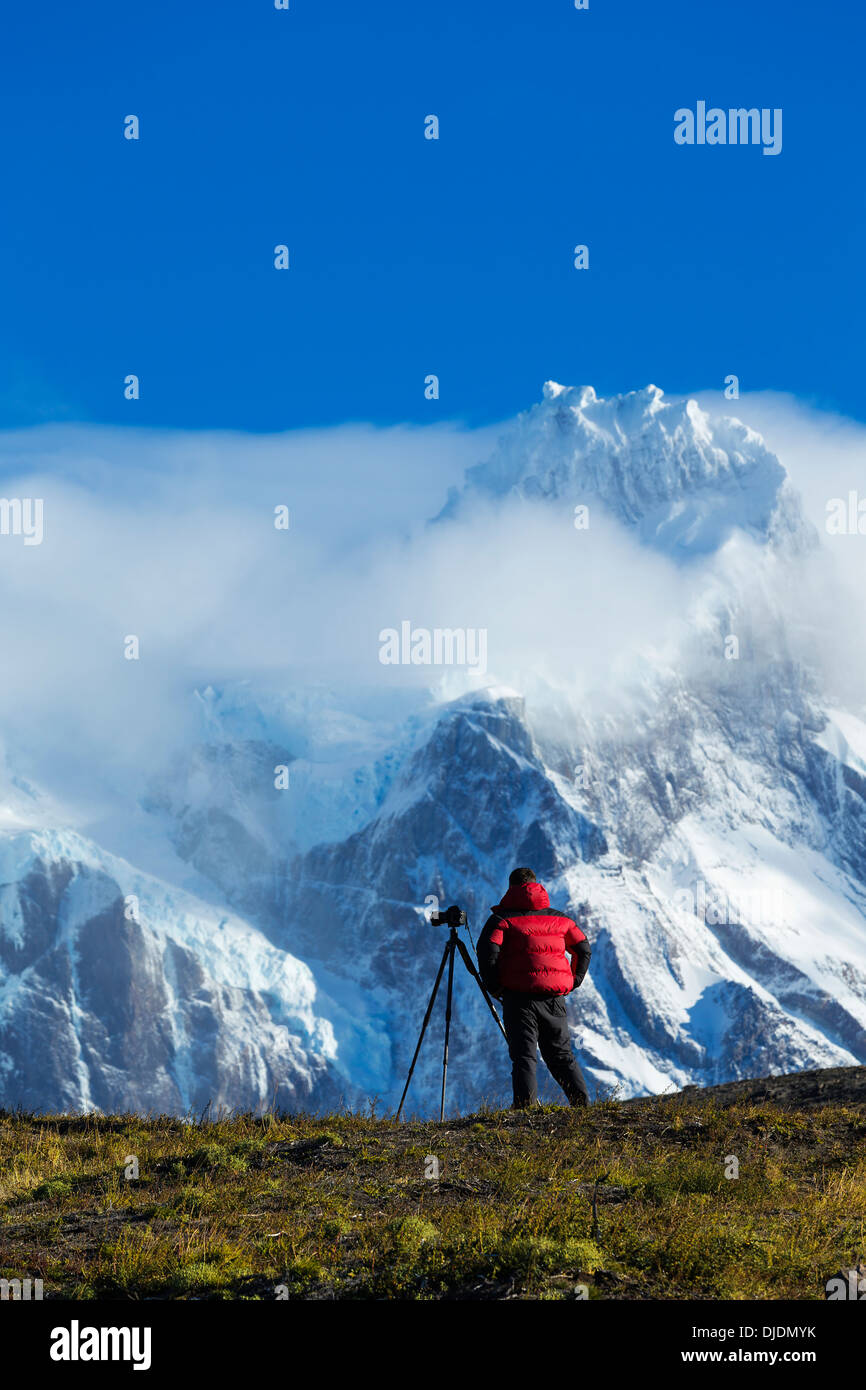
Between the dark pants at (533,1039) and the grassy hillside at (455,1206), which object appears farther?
the dark pants at (533,1039)

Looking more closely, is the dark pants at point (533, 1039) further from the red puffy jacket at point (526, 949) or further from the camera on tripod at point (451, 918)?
the camera on tripod at point (451, 918)

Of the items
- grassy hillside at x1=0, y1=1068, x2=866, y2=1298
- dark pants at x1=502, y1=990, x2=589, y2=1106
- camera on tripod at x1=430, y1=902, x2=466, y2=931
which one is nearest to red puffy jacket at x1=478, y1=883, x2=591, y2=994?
dark pants at x1=502, y1=990, x2=589, y2=1106

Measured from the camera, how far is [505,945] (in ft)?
57.1

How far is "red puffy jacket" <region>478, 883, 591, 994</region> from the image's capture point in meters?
17.2

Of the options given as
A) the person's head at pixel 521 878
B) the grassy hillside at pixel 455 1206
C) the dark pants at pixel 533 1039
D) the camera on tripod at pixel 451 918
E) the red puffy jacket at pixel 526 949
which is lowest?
the grassy hillside at pixel 455 1206

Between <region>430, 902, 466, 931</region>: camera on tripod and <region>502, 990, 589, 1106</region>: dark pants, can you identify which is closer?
<region>502, 990, 589, 1106</region>: dark pants

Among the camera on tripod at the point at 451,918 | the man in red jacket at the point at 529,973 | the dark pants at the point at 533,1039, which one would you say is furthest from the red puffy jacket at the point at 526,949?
the camera on tripod at the point at 451,918

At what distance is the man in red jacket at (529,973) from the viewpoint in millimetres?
17250

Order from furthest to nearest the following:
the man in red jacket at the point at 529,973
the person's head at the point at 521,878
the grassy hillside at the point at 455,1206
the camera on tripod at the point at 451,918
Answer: the camera on tripod at the point at 451,918 < the person's head at the point at 521,878 < the man in red jacket at the point at 529,973 < the grassy hillside at the point at 455,1206

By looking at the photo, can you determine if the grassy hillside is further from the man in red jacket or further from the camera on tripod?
the camera on tripod

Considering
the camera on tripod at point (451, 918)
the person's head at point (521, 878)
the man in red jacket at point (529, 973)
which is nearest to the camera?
the man in red jacket at point (529, 973)
